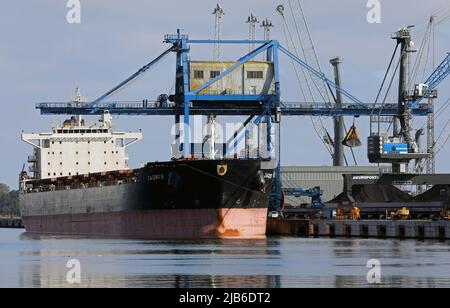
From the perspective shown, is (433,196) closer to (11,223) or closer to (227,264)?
(227,264)

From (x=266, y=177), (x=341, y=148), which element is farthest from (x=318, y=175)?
(x=266, y=177)

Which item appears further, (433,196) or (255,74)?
(255,74)

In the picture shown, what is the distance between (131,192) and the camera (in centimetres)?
8388

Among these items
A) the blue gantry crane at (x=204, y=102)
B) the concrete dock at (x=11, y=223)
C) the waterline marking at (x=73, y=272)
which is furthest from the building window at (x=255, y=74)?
the concrete dock at (x=11, y=223)

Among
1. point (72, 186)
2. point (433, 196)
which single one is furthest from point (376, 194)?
point (72, 186)

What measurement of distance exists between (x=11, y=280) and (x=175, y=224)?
33701 mm

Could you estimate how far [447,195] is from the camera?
93.8m

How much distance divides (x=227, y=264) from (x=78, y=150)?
5615 centimetres

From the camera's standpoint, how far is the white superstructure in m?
106

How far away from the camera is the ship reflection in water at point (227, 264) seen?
43.4 metres

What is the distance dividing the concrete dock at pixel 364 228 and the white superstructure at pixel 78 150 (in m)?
16.9

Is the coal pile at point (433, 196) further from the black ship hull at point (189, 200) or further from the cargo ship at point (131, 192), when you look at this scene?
the black ship hull at point (189, 200)

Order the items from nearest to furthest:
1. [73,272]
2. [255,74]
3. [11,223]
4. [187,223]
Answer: [73,272] → [187,223] → [255,74] → [11,223]
